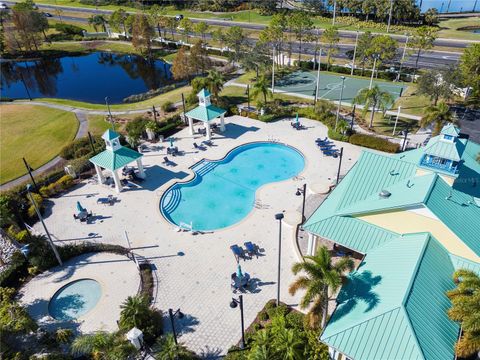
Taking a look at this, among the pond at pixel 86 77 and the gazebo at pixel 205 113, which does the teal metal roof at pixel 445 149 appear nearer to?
the gazebo at pixel 205 113

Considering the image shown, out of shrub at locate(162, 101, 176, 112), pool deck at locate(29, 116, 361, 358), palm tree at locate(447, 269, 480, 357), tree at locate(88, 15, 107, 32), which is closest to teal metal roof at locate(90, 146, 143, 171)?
pool deck at locate(29, 116, 361, 358)

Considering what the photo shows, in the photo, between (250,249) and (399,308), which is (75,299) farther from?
(399,308)

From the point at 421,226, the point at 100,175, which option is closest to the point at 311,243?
the point at 421,226

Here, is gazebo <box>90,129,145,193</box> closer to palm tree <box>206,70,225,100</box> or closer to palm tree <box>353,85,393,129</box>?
palm tree <box>206,70,225,100</box>

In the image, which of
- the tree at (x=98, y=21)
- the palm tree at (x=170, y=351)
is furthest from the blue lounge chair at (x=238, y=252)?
the tree at (x=98, y=21)

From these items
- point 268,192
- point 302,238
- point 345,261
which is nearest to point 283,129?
point 268,192

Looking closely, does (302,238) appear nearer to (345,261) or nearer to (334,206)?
(334,206)

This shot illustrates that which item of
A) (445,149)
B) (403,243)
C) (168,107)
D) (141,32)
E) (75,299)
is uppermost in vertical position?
(141,32)
